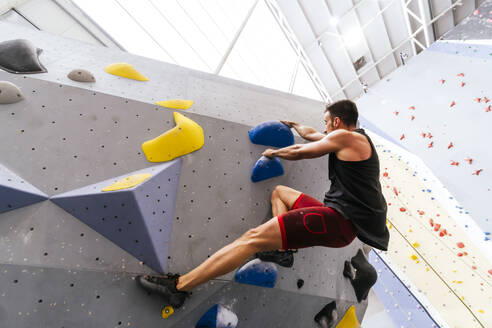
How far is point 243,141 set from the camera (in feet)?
6.02

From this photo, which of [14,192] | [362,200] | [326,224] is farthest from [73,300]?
[362,200]

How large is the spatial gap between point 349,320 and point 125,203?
1819 mm

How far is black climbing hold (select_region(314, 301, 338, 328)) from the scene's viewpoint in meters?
1.72

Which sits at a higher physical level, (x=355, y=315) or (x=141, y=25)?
(x=141, y=25)

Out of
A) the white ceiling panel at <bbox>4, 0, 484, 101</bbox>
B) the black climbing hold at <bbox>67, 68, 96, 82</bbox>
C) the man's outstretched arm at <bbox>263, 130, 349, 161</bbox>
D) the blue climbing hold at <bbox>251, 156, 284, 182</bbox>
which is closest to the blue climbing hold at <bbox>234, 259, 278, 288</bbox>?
the blue climbing hold at <bbox>251, 156, 284, 182</bbox>

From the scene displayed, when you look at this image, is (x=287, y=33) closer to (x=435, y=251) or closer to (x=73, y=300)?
(x=435, y=251)

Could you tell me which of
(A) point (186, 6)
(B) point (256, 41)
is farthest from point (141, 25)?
(B) point (256, 41)

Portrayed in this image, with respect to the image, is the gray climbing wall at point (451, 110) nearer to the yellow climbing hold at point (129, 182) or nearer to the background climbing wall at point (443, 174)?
the background climbing wall at point (443, 174)

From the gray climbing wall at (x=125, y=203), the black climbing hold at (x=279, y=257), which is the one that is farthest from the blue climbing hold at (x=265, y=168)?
the black climbing hold at (x=279, y=257)

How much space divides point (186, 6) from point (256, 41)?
209 cm

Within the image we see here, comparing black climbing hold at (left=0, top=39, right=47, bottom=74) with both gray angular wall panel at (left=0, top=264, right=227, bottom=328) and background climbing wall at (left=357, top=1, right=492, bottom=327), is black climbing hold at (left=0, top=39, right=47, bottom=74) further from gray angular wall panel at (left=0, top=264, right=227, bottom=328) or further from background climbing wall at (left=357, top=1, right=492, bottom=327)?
background climbing wall at (left=357, top=1, right=492, bottom=327)

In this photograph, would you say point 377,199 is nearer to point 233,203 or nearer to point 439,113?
point 233,203

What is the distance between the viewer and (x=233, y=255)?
126 centimetres

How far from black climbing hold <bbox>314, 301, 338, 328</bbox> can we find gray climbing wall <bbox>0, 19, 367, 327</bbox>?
0.04 meters
